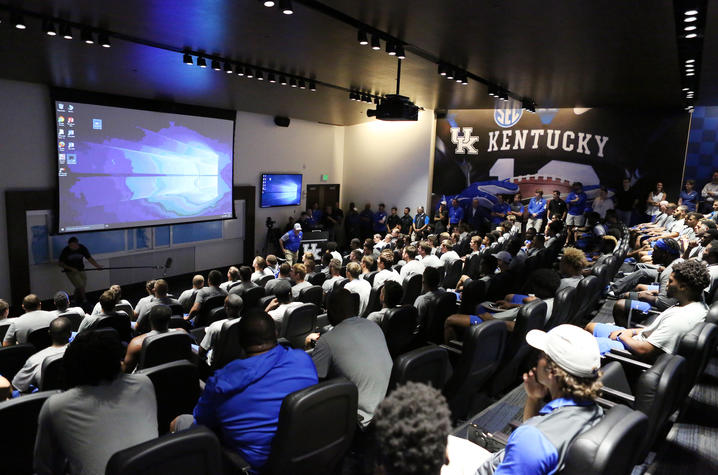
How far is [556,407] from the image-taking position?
1.75 meters

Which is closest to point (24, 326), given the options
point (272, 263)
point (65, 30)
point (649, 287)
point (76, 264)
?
point (65, 30)

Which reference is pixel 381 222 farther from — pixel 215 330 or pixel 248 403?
pixel 248 403

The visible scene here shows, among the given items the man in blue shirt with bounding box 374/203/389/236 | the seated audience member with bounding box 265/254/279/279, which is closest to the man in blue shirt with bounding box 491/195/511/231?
the man in blue shirt with bounding box 374/203/389/236

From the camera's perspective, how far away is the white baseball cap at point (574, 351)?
1.72 metres

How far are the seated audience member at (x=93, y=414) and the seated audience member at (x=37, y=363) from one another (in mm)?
1410

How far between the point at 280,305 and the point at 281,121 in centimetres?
867

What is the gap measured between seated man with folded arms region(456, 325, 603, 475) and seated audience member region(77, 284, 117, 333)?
364 cm

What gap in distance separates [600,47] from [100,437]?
606 cm

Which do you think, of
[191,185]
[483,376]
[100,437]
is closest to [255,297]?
[483,376]

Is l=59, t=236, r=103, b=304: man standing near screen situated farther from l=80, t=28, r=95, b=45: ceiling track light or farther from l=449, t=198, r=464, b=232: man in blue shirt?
l=449, t=198, r=464, b=232: man in blue shirt

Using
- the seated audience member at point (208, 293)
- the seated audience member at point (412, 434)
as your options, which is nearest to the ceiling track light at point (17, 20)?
the seated audience member at point (208, 293)

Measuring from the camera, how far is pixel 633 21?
14.6 feet

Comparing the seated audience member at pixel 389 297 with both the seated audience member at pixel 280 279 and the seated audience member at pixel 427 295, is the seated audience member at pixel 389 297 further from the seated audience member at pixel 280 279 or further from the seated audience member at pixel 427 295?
the seated audience member at pixel 280 279

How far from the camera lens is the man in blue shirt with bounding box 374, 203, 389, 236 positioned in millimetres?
13573
